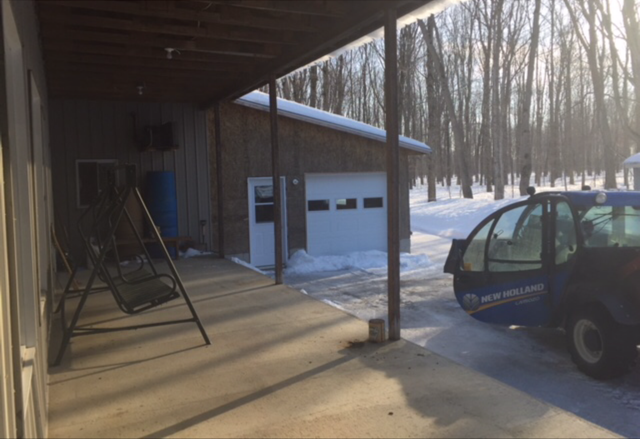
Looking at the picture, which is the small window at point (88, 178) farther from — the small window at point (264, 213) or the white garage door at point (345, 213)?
the white garage door at point (345, 213)

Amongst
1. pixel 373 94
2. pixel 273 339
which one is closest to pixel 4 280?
pixel 273 339

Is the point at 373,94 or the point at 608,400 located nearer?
the point at 608,400

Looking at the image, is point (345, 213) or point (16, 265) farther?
point (345, 213)

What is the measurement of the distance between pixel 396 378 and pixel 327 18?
3.78 meters

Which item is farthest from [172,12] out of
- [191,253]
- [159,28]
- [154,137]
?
[191,253]

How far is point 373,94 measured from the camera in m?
41.2

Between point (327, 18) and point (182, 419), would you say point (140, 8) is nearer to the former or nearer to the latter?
point (327, 18)

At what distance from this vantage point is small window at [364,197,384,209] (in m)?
15.1

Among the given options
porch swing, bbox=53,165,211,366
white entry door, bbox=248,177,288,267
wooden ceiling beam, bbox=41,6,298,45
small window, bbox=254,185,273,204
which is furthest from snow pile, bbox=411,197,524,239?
porch swing, bbox=53,165,211,366

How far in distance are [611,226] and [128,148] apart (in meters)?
8.89

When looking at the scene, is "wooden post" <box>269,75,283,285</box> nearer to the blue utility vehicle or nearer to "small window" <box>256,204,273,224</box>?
the blue utility vehicle

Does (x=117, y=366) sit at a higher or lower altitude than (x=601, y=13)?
lower

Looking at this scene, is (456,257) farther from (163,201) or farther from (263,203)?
(263,203)

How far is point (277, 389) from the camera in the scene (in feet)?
13.2
